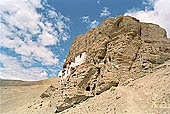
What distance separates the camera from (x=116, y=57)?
14305 millimetres

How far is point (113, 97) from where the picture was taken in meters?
11.1

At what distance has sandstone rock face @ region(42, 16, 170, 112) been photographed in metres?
13.8

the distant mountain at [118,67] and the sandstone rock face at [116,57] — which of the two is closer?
the distant mountain at [118,67]

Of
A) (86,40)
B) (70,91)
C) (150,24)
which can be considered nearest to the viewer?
(70,91)

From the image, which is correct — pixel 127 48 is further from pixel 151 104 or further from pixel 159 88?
pixel 151 104

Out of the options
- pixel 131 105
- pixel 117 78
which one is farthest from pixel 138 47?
pixel 131 105

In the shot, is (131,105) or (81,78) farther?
(81,78)

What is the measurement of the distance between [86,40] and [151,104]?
12432 mm

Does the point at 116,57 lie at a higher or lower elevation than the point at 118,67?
higher

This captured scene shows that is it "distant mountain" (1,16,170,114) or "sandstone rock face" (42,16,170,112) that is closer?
"distant mountain" (1,16,170,114)

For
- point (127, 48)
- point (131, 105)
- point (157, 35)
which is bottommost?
point (131, 105)

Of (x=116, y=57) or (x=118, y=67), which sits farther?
(x=116, y=57)

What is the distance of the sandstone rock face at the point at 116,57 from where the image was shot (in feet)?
45.3

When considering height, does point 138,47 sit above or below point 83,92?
above
